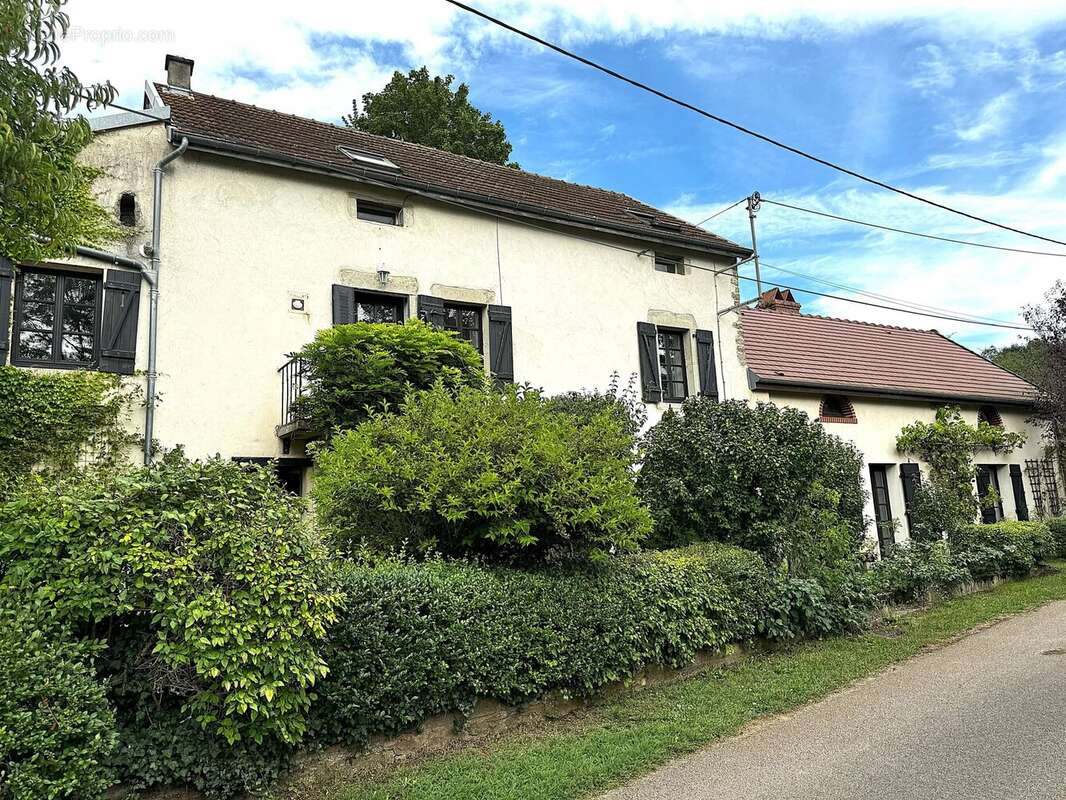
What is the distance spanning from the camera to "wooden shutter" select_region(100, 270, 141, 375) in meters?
9.59

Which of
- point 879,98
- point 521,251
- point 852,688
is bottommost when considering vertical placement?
point 852,688

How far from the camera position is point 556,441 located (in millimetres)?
6977

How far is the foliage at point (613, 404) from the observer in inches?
408

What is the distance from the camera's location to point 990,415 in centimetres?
1947

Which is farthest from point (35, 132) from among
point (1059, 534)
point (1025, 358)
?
point (1025, 358)

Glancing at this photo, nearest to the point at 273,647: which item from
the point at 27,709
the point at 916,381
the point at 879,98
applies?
the point at 27,709

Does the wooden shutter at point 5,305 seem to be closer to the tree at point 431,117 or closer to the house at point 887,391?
the house at point 887,391

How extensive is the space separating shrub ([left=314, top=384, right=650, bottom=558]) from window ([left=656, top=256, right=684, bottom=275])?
8.41m

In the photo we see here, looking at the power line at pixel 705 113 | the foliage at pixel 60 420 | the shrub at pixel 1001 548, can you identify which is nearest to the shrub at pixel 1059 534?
the shrub at pixel 1001 548

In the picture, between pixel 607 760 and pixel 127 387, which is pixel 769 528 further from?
pixel 127 387

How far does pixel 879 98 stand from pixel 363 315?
8.41 meters

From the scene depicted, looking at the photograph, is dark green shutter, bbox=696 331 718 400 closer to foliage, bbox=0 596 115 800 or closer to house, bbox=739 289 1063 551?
house, bbox=739 289 1063 551

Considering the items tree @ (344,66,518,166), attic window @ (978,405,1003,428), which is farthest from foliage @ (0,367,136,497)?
attic window @ (978,405,1003,428)

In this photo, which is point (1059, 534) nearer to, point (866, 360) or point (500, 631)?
point (866, 360)
